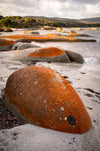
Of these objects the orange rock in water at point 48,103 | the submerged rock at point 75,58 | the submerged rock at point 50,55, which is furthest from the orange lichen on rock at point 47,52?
the orange rock in water at point 48,103

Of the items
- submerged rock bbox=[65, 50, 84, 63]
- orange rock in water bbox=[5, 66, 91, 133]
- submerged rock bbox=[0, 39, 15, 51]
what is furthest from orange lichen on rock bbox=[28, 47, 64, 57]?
orange rock in water bbox=[5, 66, 91, 133]

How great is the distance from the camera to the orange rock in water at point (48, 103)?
4.91 ft

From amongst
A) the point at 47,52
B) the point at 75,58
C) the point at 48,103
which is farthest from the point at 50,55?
the point at 48,103

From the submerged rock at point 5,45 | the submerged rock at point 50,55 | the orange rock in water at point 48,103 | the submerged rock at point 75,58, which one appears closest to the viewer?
the orange rock in water at point 48,103

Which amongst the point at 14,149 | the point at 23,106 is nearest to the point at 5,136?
the point at 14,149

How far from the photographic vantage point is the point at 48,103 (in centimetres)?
155

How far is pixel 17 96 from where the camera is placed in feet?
5.62

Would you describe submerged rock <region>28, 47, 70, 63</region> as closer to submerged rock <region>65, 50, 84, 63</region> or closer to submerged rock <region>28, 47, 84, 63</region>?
submerged rock <region>28, 47, 84, 63</region>

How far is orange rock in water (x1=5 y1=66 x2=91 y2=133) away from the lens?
150cm

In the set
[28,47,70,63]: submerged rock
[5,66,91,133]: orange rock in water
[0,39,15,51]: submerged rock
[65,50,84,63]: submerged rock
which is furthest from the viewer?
[0,39,15,51]: submerged rock

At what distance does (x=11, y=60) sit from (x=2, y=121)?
3.14 metres

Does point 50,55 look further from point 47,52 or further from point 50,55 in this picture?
point 47,52

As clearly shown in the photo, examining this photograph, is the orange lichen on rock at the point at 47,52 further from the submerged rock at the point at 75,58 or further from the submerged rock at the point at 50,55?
the submerged rock at the point at 75,58

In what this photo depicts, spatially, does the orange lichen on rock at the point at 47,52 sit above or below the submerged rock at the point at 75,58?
above
